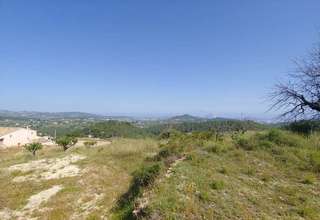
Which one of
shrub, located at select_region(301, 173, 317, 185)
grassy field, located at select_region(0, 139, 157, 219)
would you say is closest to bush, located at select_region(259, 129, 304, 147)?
shrub, located at select_region(301, 173, 317, 185)

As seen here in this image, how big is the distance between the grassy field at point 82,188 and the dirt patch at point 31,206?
3 cm

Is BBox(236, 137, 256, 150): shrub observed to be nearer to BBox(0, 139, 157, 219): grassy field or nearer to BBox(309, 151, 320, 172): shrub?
BBox(309, 151, 320, 172): shrub

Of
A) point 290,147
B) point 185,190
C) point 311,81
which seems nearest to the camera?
point 185,190

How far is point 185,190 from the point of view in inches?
227

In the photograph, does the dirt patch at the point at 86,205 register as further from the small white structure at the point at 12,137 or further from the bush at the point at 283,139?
the small white structure at the point at 12,137

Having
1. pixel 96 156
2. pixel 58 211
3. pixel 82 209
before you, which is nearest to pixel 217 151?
pixel 82 209

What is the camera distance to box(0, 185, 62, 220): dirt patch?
306 inches

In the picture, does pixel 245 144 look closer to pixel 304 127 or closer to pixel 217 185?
pixel 304 127

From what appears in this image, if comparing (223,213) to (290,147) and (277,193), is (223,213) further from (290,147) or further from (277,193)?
(290,147)

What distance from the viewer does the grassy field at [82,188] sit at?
7859 millimetres

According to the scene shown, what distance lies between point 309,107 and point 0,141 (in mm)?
47564

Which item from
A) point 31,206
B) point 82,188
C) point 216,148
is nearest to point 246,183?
point 216,148

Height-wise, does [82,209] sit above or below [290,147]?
below

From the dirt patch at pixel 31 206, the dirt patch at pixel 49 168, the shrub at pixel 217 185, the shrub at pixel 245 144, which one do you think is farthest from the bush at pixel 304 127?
the dirt patch at pixel 31 206
